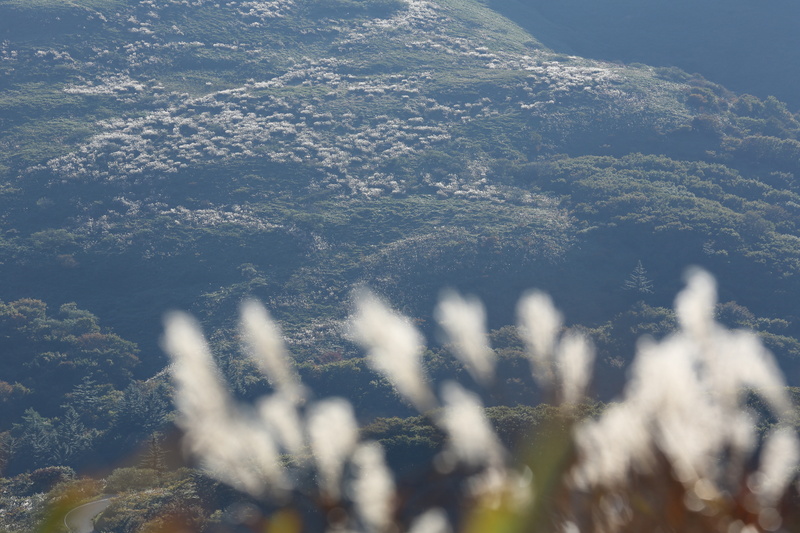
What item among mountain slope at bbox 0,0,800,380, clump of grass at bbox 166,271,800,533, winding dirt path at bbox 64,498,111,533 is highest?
clump of grass at bbox 166,271,800,533

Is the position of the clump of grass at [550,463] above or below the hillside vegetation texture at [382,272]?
above

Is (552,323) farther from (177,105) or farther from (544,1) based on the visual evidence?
(544,1)

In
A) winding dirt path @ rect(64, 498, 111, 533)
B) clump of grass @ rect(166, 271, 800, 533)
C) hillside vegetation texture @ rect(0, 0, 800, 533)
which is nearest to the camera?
clump of grass @ rect(166, 271, 800, 533)

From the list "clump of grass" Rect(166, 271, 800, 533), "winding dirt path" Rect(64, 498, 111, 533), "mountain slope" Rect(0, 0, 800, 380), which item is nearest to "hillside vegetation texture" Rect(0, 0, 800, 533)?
"clump of grass" Rect(166, 271, 800, 533)

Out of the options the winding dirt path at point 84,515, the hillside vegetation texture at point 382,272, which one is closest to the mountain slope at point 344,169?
the hillside vegetation texture at point 382,272

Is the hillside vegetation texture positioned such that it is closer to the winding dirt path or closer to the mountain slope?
the mountain slope

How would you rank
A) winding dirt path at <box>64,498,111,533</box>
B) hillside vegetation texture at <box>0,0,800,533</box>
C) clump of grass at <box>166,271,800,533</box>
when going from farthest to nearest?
winding dirt path at <box>64,498,111,533</box>
hillside vegetation texture at <box>0,0,800,533</box>
clump of grass at <box>166,271,800,533</box>

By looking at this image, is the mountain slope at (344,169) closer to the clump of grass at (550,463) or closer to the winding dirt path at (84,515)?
the clump of grass at (550,463)

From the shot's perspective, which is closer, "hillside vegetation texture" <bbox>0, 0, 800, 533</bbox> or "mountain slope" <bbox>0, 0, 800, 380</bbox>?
"hillside vegetation texture" <bbox>0, 0, 800, 533</bbox>

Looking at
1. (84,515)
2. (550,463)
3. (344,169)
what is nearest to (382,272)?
(344,169)
